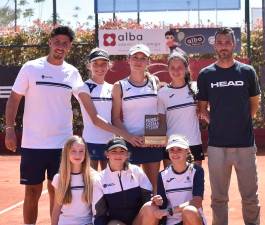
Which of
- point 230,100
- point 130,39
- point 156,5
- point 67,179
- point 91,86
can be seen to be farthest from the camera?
point 130,39

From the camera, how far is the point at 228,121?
6.22 m

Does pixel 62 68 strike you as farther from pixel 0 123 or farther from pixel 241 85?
pixel 0 123

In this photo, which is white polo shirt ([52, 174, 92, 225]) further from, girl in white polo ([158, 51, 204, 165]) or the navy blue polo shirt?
the navy blue polo shirt

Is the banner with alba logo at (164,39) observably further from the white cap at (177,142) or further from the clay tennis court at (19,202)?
the white cap at (177,142)

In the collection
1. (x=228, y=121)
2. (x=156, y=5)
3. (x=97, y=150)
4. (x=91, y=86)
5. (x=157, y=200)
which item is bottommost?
(x=157, y=200)

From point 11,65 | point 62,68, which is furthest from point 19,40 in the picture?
point 62,68

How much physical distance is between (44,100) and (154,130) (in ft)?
3.54

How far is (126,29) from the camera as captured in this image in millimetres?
15133

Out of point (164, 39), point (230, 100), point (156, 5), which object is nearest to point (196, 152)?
point (230, 100)

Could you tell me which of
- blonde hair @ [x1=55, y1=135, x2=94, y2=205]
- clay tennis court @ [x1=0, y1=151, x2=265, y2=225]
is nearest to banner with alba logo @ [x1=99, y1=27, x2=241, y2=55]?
clay tennis court @ [x1=0, y1=151, x2=265, y2=225]

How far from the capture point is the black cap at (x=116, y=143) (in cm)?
594

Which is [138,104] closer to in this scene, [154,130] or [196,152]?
[154,130]

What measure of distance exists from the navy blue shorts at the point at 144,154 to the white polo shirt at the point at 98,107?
28 cm

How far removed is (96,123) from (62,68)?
2.08 ft
